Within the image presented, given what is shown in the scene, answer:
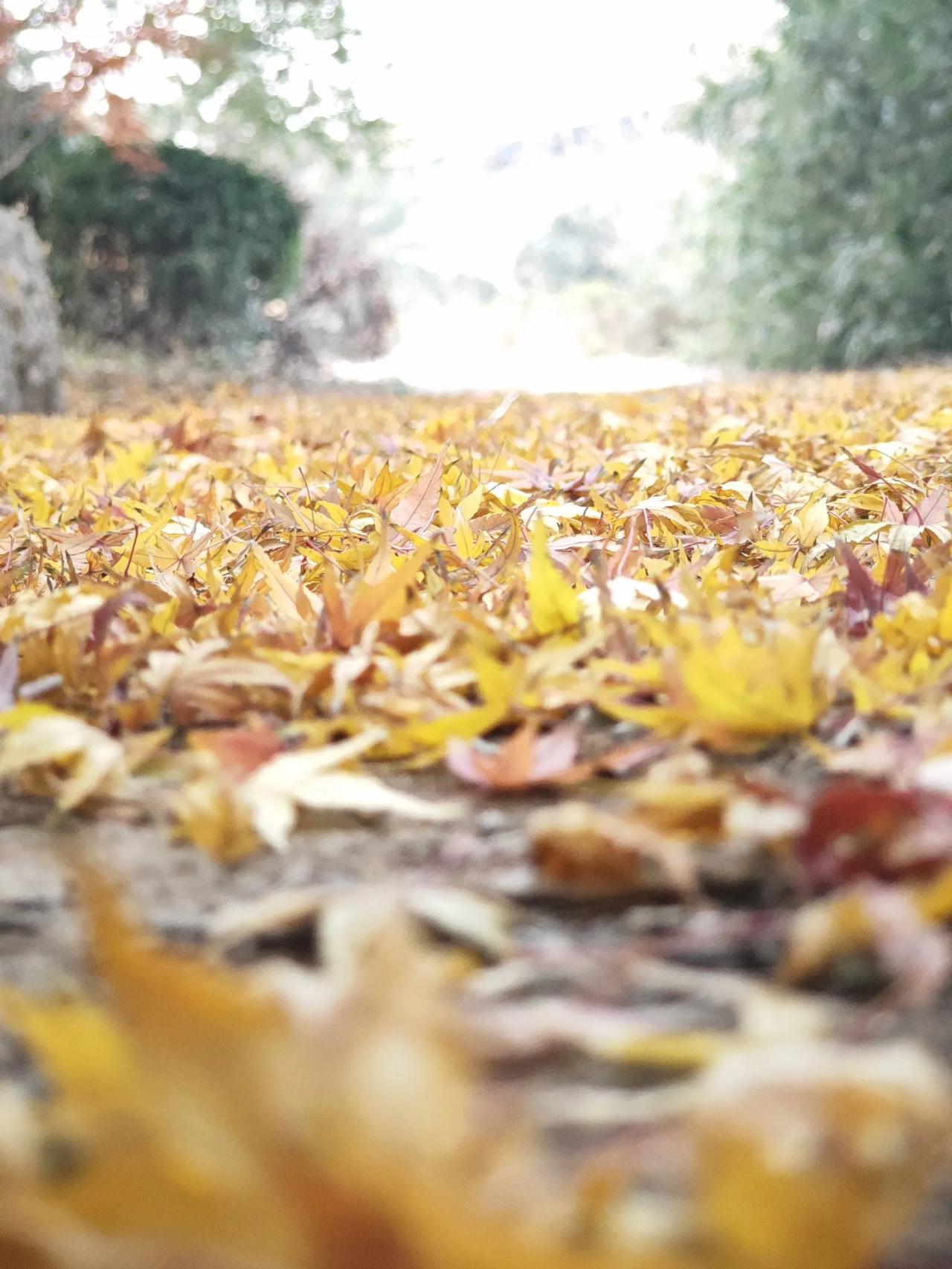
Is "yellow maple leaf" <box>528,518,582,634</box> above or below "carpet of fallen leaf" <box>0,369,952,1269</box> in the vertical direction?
above

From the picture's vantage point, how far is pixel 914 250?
7.42m

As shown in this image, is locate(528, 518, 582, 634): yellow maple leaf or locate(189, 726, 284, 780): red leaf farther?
locate(528, 518, 582, 634): yellow maple leaf

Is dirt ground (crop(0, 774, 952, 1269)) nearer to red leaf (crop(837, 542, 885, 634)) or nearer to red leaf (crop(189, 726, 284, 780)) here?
red leaf (crop(189, 726, 284, 780))

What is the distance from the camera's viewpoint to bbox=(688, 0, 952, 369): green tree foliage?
23.7 feet

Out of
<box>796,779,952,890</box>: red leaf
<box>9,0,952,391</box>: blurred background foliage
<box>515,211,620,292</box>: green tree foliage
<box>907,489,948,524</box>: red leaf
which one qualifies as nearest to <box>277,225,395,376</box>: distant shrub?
<box>9,0,952,391</box>: blurred background foliage

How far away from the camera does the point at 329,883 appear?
0.54 m

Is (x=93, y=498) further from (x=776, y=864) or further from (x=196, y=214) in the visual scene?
(x=196, y=214)

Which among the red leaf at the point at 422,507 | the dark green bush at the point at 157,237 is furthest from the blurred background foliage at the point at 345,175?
the red leaf at the point at 422,507

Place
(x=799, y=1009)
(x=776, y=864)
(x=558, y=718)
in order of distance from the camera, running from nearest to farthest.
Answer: (x=799, y=1009)
(x=776, y=864)
(x=558, y=718)

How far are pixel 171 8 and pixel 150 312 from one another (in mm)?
2575

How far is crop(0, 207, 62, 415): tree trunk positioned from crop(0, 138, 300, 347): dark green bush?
283cm

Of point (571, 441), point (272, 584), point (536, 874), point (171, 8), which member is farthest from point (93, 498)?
point (171, 8)

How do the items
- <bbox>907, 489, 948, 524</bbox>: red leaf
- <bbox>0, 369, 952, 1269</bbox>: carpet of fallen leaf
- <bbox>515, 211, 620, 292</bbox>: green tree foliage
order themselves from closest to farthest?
<bbox>0, 369, 952, 1269</bbox>: carpet of fallen leaf, <bbox>907, 489, 948, 524</bbox>: red leaf, <bbox>515, 211, 620, 292</bbox>: green tree foliage

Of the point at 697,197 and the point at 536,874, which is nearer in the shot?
the point at 536,874
